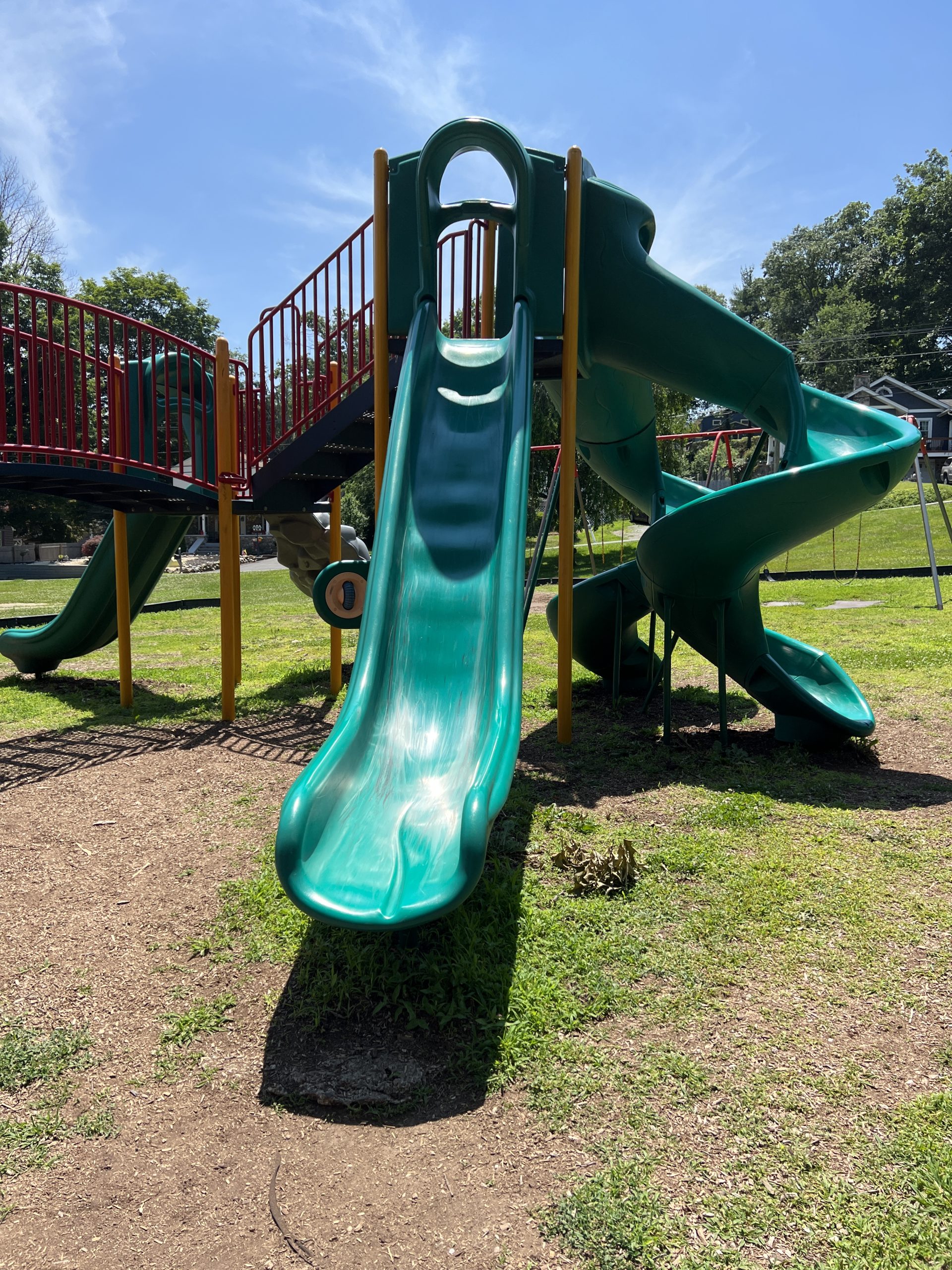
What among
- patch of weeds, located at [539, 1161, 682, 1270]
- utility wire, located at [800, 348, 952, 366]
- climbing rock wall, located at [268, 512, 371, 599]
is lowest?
patch of weeds, located at [539, 1161, 682, 1270]

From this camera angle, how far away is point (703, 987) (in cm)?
337

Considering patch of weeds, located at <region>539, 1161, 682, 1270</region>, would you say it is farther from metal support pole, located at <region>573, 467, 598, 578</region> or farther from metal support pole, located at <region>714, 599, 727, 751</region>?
metal support pole, located at <region>573, 467, 598, 578</region>

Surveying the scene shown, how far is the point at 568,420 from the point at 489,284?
5.39 feet

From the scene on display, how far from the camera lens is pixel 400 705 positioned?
4.27 m

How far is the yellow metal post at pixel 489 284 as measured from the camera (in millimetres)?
7191

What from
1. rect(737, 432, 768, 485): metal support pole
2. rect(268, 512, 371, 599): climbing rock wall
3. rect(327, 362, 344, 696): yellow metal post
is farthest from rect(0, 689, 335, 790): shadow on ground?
rect(737, 432, 768, 485): metal support pole

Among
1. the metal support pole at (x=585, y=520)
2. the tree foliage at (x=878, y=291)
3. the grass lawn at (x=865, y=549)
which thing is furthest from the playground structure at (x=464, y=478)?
the tree foliage at (x=878, y=291)

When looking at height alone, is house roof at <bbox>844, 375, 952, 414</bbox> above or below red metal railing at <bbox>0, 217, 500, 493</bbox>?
above

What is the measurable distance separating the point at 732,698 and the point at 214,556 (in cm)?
3849

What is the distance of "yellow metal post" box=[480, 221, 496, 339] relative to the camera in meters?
7.19

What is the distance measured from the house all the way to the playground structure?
48107 millimetres

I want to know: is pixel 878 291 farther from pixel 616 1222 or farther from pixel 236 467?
pixel 616 1222

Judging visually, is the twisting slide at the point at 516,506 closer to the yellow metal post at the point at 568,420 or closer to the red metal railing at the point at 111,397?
the yellow metal post at the point at 568,420

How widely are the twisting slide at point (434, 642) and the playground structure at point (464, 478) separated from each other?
16 mm
